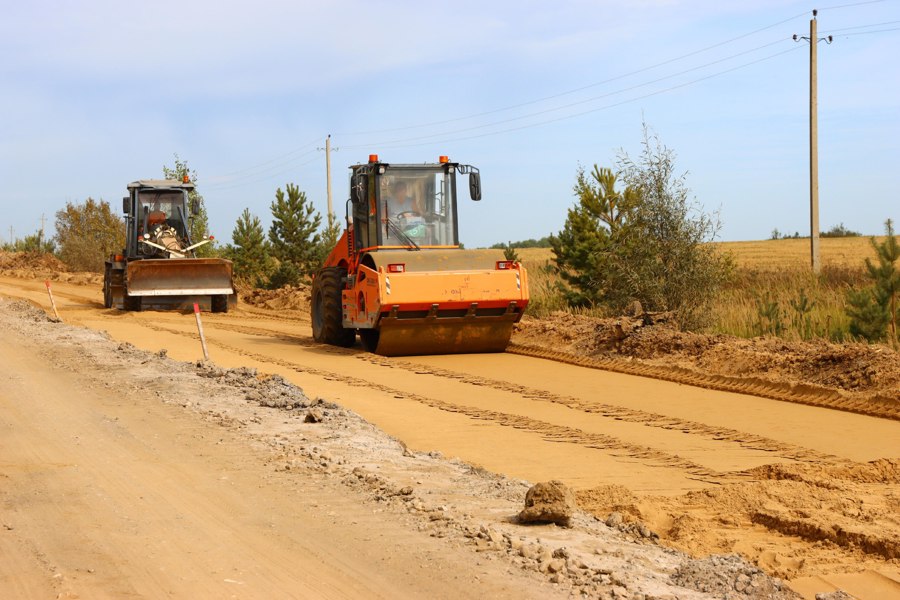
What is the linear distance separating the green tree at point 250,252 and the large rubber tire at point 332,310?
1782cm

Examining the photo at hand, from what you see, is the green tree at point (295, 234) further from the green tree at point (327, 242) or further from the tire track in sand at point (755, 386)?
the tire track in sand at point (755, 386)

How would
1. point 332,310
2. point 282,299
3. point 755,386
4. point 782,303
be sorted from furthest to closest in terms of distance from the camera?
point 282,299 → point 782,303 → point 332,310 → point 755,386

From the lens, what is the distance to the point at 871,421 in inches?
432

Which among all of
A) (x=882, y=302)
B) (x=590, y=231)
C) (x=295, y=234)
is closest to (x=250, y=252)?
(x=295, y=234)

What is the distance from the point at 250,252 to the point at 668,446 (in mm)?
29020

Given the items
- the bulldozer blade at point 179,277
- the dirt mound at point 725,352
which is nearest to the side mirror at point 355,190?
the dirt mound at point 725,352

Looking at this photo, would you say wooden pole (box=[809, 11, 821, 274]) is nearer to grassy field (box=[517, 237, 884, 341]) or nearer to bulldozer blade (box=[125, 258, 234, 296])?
grassy field (box=[517, 237, 884, 341])

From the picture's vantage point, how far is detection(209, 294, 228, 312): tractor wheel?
2733 cm

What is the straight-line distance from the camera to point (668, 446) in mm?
9844

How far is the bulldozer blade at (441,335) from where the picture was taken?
17.0 m

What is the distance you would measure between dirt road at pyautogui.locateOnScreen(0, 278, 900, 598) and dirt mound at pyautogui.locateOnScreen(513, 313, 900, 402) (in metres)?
1.21

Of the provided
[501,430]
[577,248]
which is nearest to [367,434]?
[501,430]

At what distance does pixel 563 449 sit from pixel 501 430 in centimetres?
114

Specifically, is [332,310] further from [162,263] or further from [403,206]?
[162,263]
